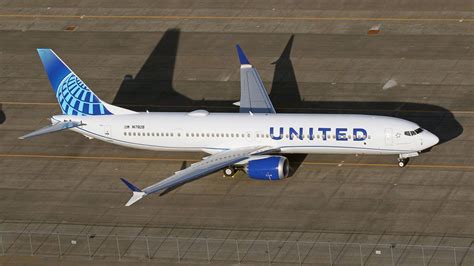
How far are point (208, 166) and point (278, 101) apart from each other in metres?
15.8

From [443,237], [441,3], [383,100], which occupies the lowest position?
[443,237]

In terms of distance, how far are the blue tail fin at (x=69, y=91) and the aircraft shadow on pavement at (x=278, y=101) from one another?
9308 millimetres

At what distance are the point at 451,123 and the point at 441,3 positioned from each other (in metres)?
23.0

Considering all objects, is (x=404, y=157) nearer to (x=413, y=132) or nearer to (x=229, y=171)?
(x=413, y=132)

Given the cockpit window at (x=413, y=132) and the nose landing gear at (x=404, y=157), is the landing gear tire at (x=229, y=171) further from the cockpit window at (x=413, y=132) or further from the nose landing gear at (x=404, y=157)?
the cockpit window at (x=413, y=132)

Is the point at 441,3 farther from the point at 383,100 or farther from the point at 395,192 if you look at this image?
the point at 395,192

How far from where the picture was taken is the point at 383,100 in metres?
88.9

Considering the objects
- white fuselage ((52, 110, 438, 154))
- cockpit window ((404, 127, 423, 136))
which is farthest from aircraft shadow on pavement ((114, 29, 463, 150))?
white fuselage ((52, 110, 438, 154))

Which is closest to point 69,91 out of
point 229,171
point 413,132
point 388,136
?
point 229,171

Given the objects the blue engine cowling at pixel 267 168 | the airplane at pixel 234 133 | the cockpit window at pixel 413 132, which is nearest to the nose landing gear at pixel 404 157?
the airplane at pixel 234 133

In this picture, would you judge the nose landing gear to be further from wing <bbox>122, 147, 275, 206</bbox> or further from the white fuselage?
wing <bbox>122, 147, 275, 206</bbox>

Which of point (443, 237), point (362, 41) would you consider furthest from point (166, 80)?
point (443, 237)

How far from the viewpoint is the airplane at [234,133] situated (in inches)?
3027

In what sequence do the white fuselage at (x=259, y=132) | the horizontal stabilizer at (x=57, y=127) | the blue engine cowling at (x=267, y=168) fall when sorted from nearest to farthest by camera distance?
the blue engine cowling at (x=267, y=168)
the white fuselage at (x=259, y=132)
the horizontal stabilizer at (x=57, y=127)
